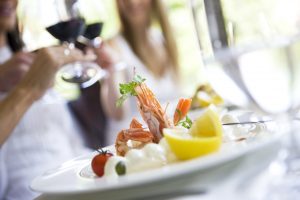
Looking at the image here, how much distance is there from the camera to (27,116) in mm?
1498

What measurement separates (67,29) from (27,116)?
471 mm

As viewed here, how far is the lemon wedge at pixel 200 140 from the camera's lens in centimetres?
39

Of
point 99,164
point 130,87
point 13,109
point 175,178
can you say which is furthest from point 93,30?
point 175,178

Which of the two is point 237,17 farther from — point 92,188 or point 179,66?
point 179,66

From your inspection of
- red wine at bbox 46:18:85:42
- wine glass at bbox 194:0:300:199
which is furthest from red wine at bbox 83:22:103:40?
wine glass at bbox 194:0:300:199

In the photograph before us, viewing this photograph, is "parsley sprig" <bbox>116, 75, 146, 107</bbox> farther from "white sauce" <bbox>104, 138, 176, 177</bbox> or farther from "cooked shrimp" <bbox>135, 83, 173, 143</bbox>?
"white sauce" <bbox>104, 138, 176, 177</bbox>

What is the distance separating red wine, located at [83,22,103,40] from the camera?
1299 mm

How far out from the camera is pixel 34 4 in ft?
4.24

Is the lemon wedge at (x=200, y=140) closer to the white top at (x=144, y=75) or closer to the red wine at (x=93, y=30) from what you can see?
the red wine at (x=93, y=30)

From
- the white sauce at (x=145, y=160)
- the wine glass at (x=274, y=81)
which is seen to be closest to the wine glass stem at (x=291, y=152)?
the wine glass at (x=274, y=81)

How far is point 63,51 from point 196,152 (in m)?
0.87

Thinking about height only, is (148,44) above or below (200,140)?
below

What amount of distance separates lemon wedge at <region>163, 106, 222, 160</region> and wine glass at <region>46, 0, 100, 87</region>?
718mm

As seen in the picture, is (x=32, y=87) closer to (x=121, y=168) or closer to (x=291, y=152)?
(x=121, y=168)
